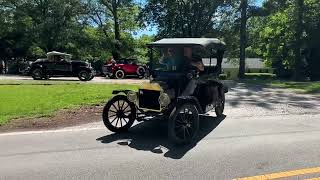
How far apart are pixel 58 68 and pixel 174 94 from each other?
846 inches

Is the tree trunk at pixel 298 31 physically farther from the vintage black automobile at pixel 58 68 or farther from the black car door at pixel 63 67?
the black car door at pixel 63 67

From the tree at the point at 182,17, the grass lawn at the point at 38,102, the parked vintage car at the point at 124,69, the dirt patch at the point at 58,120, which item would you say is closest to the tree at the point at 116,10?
the tree at the point at 182,17

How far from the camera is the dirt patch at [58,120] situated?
10.0 meters

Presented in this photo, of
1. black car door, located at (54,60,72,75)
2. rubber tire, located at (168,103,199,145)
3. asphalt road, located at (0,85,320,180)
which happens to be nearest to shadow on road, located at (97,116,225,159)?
asphalt road, located at (0,85,320,180)

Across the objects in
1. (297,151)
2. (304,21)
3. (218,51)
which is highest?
(304,21)

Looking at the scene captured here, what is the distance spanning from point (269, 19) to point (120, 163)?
4531 cm

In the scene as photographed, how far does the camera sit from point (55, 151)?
7773 mm

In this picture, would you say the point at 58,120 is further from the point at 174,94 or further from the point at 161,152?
the point at 161,152

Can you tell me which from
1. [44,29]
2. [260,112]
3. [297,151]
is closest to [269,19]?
[44,29]

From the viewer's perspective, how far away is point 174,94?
958cm

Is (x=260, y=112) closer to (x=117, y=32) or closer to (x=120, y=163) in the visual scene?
(x=120, y=163)

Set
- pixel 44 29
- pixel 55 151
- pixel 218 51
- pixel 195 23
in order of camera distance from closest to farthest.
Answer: pixel 55 151
pixel 218 51
pixel 44 29
pixel 195 23

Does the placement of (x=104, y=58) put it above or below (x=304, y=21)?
below

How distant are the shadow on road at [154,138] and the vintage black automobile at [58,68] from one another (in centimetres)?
2002
